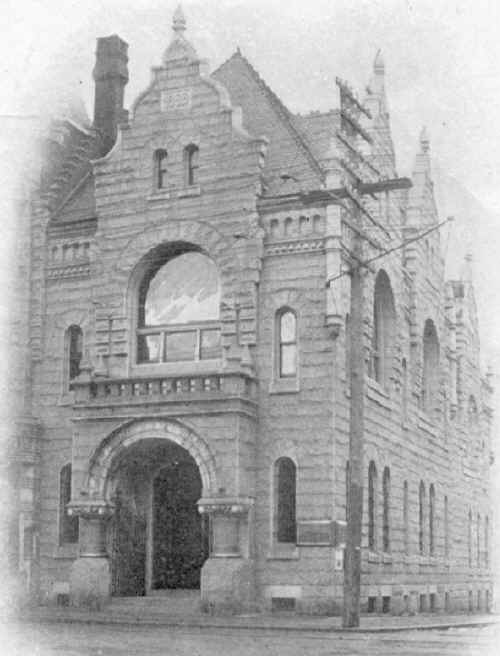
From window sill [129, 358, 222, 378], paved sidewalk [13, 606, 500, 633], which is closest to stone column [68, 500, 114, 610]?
paved sidewalk [13, 606, 500, 633]

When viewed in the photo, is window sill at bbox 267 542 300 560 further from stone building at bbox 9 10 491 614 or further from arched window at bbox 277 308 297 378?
arched window at bbox 277 308 297 378

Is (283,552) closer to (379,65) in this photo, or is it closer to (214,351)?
(214,351)

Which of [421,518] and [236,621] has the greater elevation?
[421,518]

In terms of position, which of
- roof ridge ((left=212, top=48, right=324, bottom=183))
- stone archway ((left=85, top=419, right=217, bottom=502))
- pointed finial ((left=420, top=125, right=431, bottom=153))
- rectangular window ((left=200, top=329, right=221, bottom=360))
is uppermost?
pointed finial ((left=420, top=125, right=431, bottom=153))

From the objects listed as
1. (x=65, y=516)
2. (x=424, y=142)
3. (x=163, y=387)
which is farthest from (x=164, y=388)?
(x=424, y=142)

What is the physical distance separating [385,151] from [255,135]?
6697 millimetres

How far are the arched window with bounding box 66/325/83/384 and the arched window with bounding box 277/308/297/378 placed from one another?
634 cm

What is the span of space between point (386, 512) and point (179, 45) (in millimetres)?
14792

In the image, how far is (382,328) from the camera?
3844 centimetres

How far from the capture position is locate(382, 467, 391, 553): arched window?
3644 centimetres

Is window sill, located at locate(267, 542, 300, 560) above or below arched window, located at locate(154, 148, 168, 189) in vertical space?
below

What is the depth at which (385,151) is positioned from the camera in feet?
129

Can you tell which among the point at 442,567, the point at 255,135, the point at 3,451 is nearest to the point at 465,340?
the point at 442,567

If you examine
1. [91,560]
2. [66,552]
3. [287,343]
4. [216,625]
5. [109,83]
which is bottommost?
[216,625]
